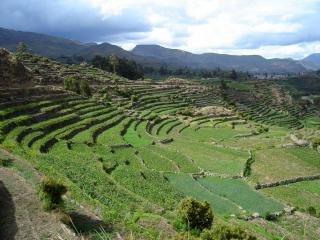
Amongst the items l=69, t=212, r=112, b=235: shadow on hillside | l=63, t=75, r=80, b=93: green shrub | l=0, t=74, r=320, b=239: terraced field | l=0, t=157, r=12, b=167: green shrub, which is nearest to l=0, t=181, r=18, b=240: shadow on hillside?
l=69, t=212, r=112, b=235: shadow on hillside

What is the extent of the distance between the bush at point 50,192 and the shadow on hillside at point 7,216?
1681mm

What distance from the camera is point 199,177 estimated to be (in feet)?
137

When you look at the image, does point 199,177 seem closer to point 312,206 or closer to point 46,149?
point 312,206

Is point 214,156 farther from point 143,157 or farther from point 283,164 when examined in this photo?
point 143,157

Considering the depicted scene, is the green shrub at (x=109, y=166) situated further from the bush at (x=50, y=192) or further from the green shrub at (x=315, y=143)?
the green shrub at (x=315, y=143)

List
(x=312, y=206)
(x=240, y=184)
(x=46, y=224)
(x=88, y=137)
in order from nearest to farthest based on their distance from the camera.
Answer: (x=46, y=224) < (x=312, y=206) < (x=240, y=184) < (x=88, y=137)

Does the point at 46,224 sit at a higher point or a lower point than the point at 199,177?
higher

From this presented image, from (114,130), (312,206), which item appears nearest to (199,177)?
(312,206)

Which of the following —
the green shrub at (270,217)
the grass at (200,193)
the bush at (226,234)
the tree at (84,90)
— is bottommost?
the grass at (200,193)

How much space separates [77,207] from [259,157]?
3256cm

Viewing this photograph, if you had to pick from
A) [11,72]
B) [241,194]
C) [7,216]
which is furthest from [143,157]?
[11,72]

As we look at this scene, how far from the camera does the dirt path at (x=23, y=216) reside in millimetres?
18359

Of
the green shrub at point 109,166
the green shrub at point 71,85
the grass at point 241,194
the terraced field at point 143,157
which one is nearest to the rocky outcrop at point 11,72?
the terraced field at point 143,157

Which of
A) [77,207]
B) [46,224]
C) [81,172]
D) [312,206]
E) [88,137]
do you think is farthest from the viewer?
[88,137]
